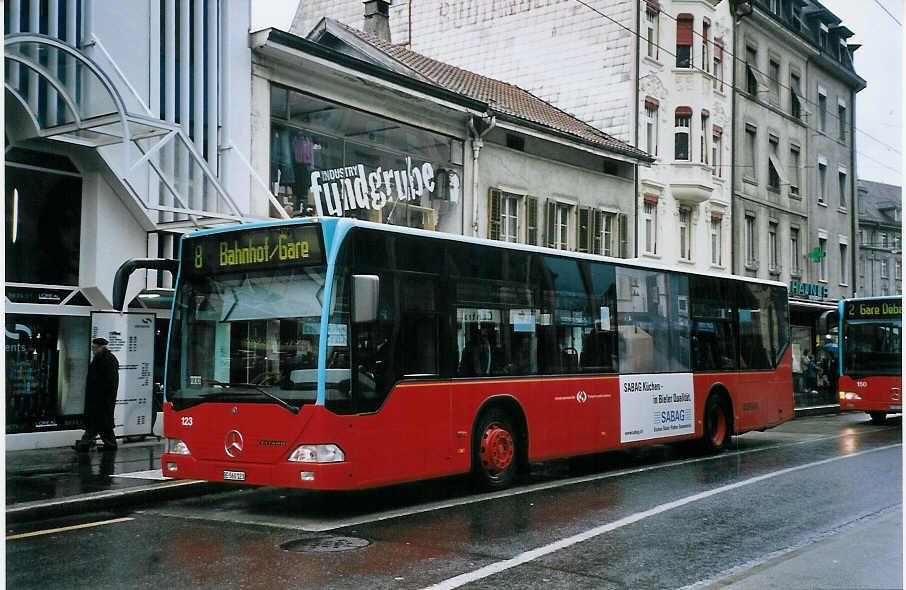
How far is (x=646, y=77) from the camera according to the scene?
3198 cm

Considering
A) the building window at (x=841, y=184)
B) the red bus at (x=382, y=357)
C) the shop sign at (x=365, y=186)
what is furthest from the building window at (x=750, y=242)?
the red bus at (x=382, y=357)

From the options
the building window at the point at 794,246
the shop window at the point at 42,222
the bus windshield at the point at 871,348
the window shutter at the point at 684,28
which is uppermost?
the window shutter at the point at 684,28

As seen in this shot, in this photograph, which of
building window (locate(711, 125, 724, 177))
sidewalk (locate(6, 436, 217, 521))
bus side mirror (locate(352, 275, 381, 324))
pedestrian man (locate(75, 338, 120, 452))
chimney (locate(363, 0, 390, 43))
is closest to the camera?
bus side mirror (locate(352, 275, 381, 324))

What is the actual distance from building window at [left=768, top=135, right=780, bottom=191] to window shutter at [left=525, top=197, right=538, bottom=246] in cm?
1453

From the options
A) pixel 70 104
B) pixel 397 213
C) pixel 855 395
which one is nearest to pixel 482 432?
pixel 70 104

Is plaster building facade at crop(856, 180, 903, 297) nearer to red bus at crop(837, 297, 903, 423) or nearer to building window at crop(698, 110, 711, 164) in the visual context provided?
red bus at crop(837, 297, 903, 423)

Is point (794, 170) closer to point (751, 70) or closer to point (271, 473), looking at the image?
point (751, 70)

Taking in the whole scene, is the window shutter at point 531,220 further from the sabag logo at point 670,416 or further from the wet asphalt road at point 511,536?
the wet asphalt road at point 511,536

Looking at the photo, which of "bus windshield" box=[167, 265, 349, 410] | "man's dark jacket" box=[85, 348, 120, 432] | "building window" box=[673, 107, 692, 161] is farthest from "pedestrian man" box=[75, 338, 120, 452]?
"building window" box=[673, 107, 692, 161]

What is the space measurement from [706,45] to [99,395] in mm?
25307

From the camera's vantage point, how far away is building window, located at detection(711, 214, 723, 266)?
35.0 m

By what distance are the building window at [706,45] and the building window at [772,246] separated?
711 centimetres

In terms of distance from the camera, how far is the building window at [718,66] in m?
34.3

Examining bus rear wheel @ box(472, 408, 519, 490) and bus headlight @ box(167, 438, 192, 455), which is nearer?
bus headlight @ box(167, 438, 192, 455)
